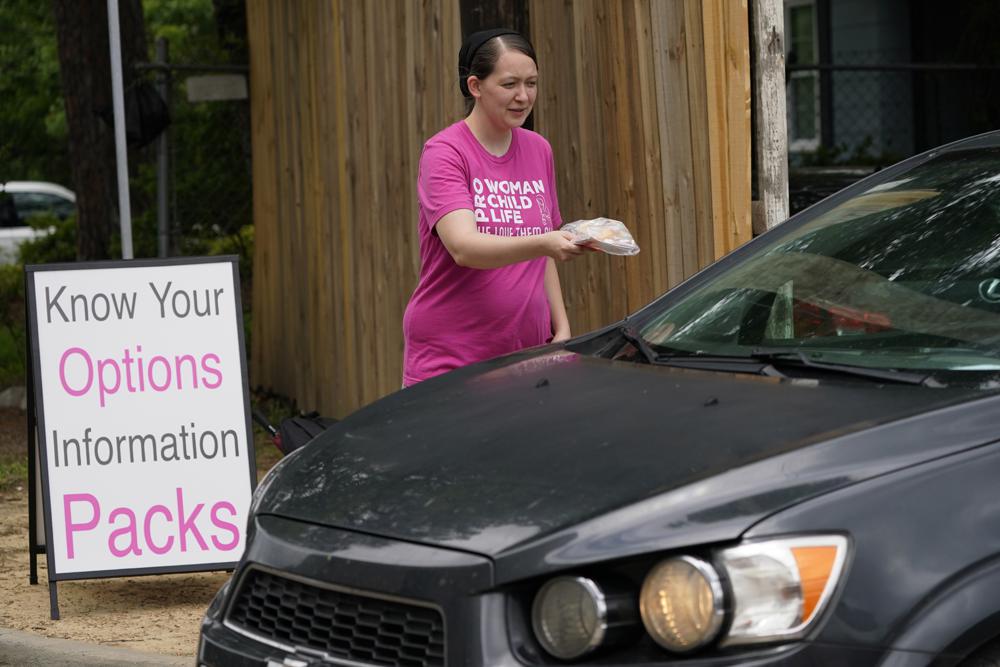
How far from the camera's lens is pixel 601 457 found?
2.81 metres

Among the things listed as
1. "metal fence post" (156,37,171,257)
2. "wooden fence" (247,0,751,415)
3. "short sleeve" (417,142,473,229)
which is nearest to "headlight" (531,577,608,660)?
"short sleeve" (417,142,473,229)

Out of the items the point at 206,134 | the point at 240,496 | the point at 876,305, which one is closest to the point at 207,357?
the point at 240,496

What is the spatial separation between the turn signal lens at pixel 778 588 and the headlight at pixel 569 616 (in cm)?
20

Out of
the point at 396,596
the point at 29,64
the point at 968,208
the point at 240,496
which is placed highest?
the point at 29,64

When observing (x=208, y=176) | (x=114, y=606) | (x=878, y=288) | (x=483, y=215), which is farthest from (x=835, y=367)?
(x=208, y=176)

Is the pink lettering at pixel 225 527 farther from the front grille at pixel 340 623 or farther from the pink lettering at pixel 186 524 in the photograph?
the front grille at pixel 340 623

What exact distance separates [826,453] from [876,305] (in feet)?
3.03

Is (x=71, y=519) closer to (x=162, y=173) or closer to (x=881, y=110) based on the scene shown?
(x=162, y=173)

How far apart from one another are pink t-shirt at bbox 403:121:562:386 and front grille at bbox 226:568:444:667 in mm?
1539

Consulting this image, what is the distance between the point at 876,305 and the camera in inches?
136

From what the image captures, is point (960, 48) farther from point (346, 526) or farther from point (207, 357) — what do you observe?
point (346, 526)

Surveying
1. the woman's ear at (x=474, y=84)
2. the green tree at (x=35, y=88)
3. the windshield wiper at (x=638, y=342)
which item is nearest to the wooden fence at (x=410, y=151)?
the woman's ear at (x=474, y=84)

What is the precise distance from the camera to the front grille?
2678mm

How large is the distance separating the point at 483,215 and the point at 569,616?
80.9 inches
